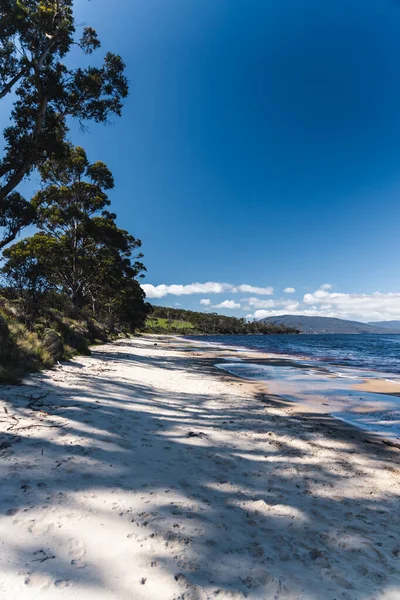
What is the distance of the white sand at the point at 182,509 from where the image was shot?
213cm

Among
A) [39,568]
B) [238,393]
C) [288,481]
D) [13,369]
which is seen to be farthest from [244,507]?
[238,393]

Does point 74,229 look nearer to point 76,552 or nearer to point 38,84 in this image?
point 38,84

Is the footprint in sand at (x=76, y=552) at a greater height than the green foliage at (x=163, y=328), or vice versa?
the footprint in sand at (x=76, y=552)

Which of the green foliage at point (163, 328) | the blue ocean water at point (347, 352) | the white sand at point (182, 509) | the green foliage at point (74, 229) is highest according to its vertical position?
the green foliage at point (74, 229)

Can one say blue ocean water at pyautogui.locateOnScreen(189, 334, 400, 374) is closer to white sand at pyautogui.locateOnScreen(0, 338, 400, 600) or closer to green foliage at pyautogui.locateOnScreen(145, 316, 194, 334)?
white sand at pyautogui.locateOnScreen(0, 338, 400, 600)

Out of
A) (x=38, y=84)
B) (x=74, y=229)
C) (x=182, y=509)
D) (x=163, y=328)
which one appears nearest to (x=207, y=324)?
(x=163, y=328)

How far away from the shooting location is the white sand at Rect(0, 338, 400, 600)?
6.99 feet

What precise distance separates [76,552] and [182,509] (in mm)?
1095

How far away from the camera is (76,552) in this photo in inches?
88.0

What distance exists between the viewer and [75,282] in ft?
87.8

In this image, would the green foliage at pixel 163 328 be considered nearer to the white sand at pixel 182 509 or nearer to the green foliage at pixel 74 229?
the green foliage at pixel 74 229

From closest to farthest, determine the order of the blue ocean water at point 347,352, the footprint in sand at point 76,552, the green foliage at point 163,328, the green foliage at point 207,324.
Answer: the footprint in sand at point 76,552 → the blue ocean water at point 347,352 → the green foliage at point 163,328 → the green foliage at point 207,324

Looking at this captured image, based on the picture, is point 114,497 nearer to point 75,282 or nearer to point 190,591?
point 190,591

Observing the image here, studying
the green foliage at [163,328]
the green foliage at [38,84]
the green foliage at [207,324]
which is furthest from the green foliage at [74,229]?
the green foliage at [207,324]
